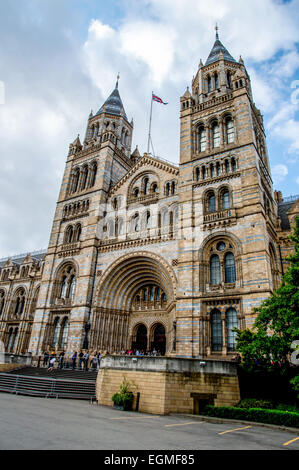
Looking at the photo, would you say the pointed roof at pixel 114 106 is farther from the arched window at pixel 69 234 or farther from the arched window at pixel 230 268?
the arched window at pixel 230 268

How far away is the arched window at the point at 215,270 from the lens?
881 inches

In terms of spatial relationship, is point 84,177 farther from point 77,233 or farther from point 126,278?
point 126,278

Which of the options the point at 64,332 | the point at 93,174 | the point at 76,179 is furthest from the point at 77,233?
the point at 64,332

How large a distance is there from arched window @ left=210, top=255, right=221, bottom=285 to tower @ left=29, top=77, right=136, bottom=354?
38.0ft

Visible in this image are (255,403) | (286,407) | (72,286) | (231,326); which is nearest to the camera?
(286,407)

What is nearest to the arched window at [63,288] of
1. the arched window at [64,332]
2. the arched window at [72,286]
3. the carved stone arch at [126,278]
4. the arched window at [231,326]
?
the arched window at [72,286]

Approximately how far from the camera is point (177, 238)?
25.2 m

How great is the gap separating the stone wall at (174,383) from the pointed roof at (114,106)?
3303 cm

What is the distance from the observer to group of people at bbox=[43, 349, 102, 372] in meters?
Answer: 23.2

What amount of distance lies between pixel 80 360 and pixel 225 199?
17323 mm

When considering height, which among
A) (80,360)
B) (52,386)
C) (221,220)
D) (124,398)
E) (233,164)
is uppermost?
(233,164)
